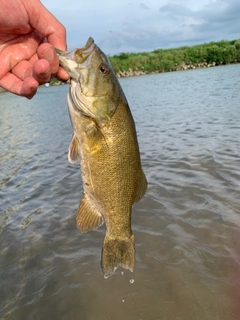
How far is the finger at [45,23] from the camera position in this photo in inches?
111

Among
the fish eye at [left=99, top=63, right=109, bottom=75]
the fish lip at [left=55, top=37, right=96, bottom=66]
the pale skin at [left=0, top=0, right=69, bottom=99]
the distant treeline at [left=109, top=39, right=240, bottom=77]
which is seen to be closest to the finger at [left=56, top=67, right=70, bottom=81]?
the pale skin at [left=0, top=0, right=69, bottom=99]

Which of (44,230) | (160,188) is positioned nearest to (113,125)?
(44,230)

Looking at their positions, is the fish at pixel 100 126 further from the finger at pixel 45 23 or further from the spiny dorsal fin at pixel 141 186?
the finger at pixel 45 23

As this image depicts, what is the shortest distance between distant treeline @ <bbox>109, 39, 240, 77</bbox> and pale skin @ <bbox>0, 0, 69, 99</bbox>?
213 feet

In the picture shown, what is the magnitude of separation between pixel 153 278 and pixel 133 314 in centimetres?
64

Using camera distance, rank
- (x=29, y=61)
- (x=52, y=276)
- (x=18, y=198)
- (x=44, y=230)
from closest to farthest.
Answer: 1. (x=29, y=61)
2. (x=52, y=276)
3. (x=44, y=230)
4. (x=18, y=198)

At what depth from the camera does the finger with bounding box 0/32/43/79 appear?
3150 millimetres

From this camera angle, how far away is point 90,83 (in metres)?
2.56

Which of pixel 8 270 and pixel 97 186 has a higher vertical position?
pixel 97 186

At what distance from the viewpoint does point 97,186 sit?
274 centimetres

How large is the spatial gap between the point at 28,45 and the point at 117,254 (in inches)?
89.0

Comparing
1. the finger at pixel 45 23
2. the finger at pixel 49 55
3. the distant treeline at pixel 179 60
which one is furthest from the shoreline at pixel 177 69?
the finger at pixel 49 55

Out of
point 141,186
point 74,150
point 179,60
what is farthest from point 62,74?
point 179,60

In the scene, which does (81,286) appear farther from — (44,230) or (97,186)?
(97,186)
